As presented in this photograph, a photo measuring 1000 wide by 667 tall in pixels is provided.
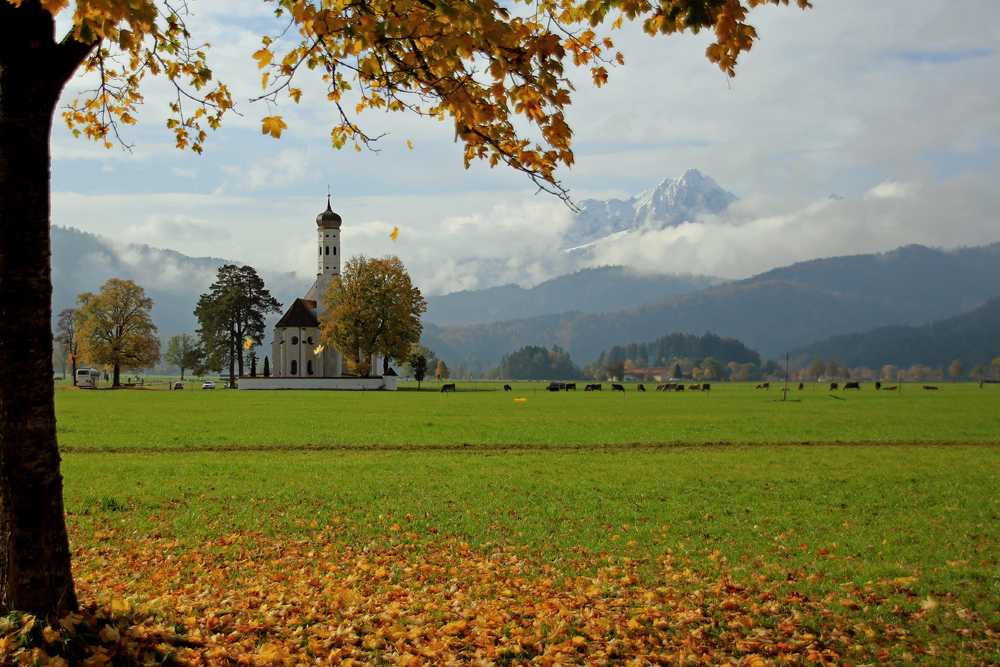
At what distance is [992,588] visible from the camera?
6719mm

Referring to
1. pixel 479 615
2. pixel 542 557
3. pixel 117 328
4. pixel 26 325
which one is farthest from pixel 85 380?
pixel 479 615

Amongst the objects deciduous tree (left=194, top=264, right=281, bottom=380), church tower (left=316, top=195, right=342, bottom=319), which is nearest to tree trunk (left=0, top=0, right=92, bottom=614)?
deciduous tree (left=194, top=264, right=281, bottom=380)

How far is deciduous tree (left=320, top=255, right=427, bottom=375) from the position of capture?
242 ft

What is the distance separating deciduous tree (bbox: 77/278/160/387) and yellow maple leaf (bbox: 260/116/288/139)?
75602mm

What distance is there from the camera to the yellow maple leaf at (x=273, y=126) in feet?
18.9

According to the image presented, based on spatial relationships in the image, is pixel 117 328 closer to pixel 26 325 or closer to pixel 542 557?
pixel 542 557

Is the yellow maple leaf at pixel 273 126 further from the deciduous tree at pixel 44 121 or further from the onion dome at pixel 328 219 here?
the onion dome at pixel 328 219

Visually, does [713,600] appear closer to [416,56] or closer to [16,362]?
[416,56]

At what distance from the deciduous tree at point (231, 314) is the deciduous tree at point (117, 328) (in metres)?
7.15

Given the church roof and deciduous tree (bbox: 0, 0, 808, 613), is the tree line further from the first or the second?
deciduous tree (bbox: 0, 0, 808, 613)

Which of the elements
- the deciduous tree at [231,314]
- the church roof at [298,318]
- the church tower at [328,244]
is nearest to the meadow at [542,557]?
the deciduous tree at [231,314]

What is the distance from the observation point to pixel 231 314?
8175 centimetres

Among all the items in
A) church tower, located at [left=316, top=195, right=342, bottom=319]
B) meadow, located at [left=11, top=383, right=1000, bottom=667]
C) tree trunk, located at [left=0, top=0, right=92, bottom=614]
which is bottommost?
meadow, located at [left=11, top=383, right=1000, bottom=667]

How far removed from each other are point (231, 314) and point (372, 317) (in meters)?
20.2
